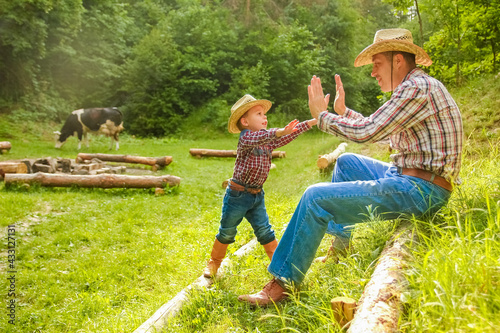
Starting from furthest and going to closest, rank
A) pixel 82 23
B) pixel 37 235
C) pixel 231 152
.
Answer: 1. pixel 82 23
2. pixel 231 152
3. pixel 37 235

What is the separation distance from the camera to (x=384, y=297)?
2.10 meters

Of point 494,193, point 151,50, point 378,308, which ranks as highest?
point 151,50

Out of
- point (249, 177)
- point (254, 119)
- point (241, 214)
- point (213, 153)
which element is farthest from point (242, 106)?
point (213, 153)

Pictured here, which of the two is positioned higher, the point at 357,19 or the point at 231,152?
the point at 357,19

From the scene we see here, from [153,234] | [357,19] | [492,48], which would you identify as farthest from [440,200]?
[357,19]

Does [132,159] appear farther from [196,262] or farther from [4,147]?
[196,262]

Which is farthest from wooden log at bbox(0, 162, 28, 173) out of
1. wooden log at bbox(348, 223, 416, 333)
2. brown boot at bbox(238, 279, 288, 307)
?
wooden log at bbox(348, 223, 416, 333)

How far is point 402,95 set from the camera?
2.72m

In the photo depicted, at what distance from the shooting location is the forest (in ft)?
64.9

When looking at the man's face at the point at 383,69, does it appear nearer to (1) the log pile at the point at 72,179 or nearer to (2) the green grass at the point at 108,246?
(2) the green grass at the point at 108,246

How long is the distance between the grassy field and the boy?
310 mm

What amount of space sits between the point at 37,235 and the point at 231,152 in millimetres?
8833

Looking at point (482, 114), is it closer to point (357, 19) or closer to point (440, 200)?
point (440, 200)

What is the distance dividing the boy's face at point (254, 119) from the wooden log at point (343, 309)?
6.28 feet
